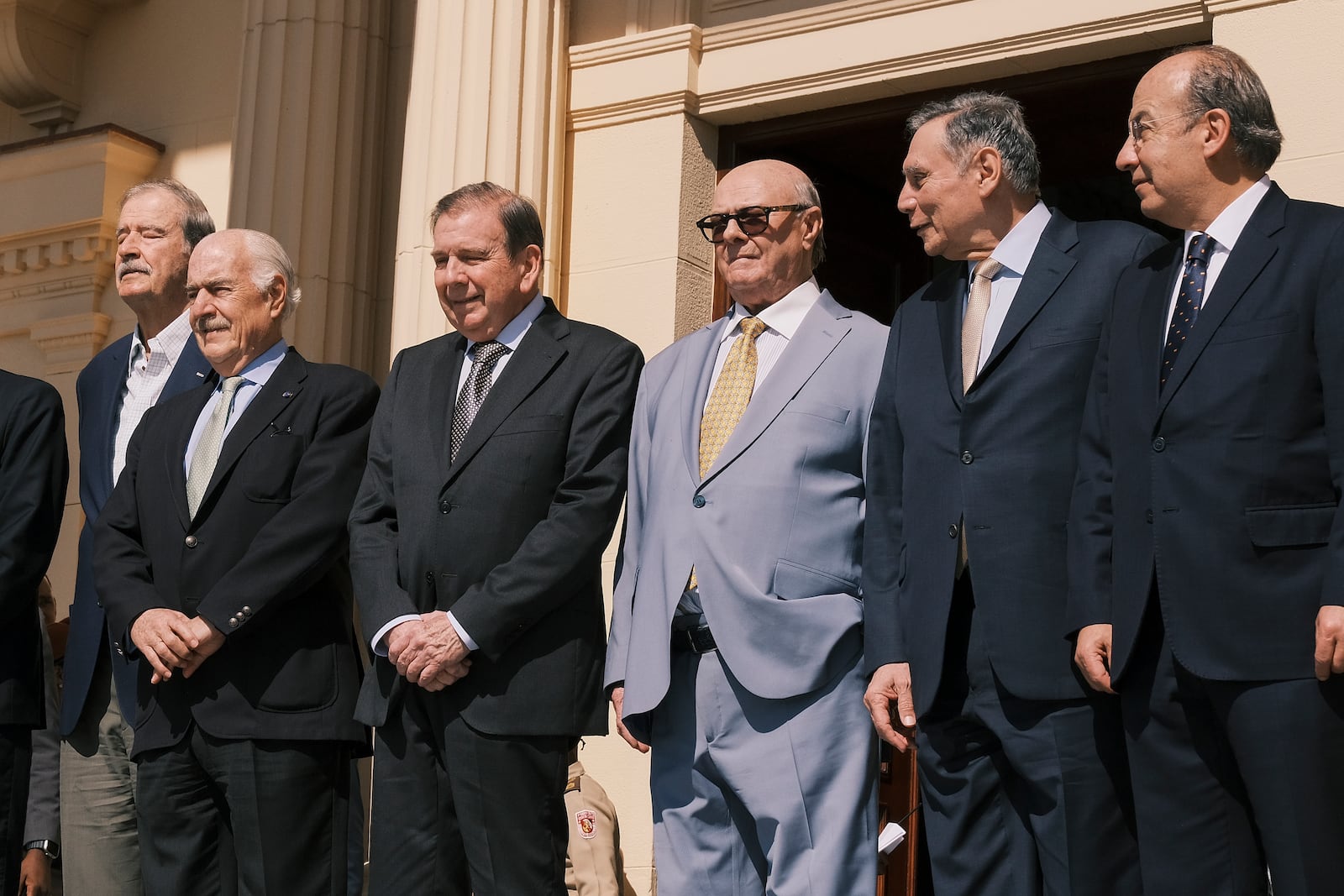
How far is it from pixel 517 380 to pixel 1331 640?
2016 millimetres

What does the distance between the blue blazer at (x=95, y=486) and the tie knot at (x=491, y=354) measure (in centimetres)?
97

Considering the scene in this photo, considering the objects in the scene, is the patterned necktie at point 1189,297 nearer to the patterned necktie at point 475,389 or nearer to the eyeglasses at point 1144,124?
the eyeglasses at point 1144,124

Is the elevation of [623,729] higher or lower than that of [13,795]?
higher

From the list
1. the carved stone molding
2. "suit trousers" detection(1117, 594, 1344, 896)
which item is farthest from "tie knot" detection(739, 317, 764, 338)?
the carved stone molding

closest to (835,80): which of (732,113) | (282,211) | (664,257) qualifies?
(732,113)

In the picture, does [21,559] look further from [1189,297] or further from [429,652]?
[1189,297]

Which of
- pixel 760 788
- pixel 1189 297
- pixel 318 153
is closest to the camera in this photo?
pixel 1189 297

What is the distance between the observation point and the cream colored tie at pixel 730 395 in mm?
4156

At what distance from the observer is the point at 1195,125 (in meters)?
3.54

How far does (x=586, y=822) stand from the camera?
5996mm

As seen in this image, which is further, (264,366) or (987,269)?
(264,366)

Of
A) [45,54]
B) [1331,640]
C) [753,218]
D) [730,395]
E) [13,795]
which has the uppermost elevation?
[45,54]

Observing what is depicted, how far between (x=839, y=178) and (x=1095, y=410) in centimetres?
392

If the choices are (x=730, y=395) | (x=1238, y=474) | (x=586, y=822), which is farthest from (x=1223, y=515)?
(x=586, y=822)
